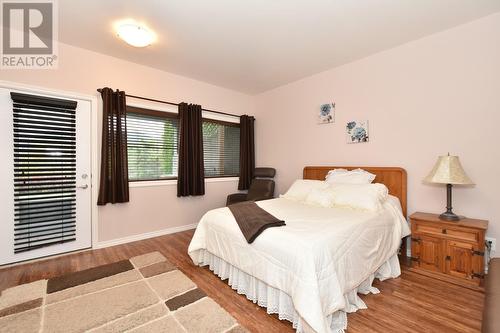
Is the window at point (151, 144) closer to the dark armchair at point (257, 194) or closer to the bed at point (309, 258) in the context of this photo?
the dark armchair at point (257, 194)

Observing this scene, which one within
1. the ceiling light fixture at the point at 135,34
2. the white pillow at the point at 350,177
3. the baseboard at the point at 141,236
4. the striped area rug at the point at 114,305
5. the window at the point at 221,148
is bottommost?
the striped area rug at the point at 114,305

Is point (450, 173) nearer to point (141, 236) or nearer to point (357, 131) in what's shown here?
point (357, 131)

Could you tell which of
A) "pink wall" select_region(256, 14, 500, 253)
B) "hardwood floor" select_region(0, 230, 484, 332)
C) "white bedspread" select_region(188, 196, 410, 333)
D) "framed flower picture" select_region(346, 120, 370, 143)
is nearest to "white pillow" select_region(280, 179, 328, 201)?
"white bedspread" select_region(188, 196, 410, 333)

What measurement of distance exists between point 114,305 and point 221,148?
10.6 ft

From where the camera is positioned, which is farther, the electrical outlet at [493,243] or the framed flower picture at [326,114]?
the framed flower picture at [326,114]

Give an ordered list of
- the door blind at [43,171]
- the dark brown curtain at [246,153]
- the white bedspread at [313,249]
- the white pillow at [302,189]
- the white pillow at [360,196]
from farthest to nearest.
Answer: the dark brown curtain at [246,153]
the white pillow at [302,189]
the door blind at [43,171]
the white pillow at [360,196]
the white bedspread at [313,249]

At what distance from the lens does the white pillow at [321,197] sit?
9.36 ft

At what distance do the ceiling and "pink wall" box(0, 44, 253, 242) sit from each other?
0.17m

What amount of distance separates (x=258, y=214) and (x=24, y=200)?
2772 millimetres

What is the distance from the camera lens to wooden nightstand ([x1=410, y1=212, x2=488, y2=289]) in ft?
7.32

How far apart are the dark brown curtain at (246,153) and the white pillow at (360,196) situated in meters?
2.23

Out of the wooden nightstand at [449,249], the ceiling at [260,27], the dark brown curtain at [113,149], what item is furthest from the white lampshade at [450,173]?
the dark brown curtain at [113,149]

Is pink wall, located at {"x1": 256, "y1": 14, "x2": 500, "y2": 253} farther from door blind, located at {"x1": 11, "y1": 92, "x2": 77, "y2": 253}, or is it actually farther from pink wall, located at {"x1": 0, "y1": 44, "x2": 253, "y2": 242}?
door blind, located at {"x1": 11, "y1": 92, "x2": 77, "y2": 253}

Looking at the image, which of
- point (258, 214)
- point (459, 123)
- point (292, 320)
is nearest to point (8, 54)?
point (258, 214)
